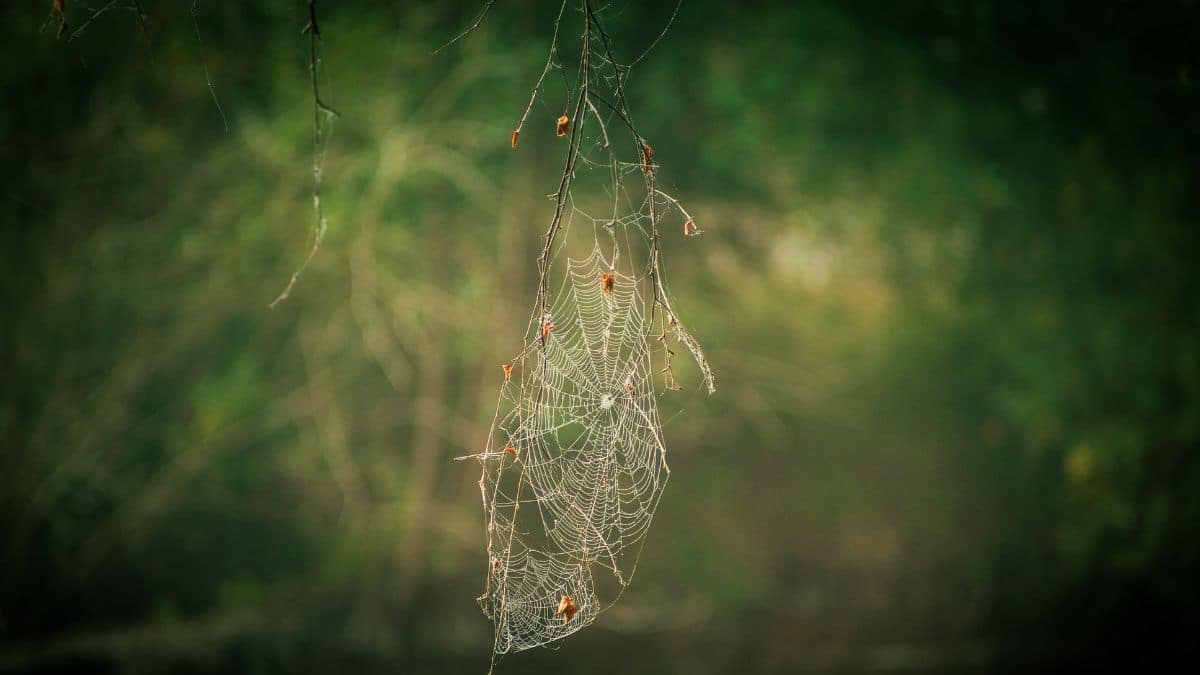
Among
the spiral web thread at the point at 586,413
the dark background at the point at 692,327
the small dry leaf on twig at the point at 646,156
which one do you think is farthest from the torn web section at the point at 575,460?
the dark background at the point at 692,327

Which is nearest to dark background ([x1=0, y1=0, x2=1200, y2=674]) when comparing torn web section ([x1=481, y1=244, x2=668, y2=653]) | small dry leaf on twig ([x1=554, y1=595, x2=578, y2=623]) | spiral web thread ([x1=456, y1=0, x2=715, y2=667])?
spiral web thread ([x1=456, y1=0, x2=715, y2=667])

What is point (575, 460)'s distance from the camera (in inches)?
76.2

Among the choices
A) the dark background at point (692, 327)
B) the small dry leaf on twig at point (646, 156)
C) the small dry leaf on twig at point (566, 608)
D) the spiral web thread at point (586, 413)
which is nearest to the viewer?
the small dry leaf on twig at point (646, 156)

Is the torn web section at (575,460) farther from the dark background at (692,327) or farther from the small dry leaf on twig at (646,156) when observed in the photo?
the dark background at (692,327)

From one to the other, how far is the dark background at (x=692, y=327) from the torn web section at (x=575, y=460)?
1.31 feet

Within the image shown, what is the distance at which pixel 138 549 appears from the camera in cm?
320

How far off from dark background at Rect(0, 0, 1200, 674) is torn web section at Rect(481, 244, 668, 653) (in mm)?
399

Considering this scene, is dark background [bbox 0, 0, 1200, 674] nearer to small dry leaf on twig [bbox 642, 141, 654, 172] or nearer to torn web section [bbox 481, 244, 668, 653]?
torn web section [bbox 481, 244, 668, 653]

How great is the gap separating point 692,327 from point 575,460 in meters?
1.34

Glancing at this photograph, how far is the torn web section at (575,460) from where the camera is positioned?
146 cm

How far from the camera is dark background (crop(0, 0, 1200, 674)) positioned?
3.18 metres

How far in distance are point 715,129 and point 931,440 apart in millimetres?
1324

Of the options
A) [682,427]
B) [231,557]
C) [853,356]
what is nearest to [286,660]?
[231,557]

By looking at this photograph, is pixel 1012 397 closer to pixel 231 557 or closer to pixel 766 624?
pixel 766 624
